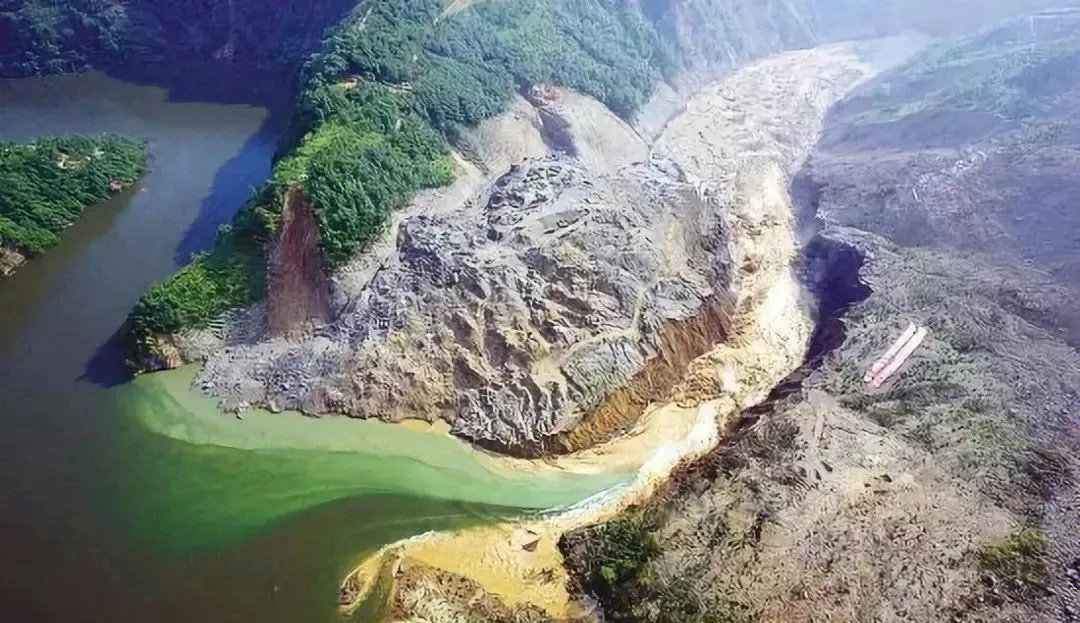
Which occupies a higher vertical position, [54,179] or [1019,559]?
[54,179]

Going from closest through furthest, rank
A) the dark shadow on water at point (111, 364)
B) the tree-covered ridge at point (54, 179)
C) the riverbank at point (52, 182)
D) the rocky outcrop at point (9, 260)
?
the dark shadow on water at point (111, 364) < the rocky outcrop at point (9, 260) < the riverbank at point (52, 182) < the tree-covered ridge at point (54, 179)

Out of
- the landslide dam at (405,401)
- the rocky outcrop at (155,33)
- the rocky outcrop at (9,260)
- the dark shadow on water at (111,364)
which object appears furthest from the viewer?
the rocky outcrop at (155,33)

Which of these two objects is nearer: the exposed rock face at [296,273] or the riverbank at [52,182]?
the exposed rock face at [296,273]

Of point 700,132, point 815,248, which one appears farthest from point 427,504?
point 700,132

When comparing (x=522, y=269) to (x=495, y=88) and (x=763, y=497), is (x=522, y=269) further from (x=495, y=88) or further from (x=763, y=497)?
(x=495, y=88)

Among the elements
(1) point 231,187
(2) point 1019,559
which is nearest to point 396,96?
(1) point 231,187

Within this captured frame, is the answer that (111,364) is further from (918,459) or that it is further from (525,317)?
(918,459)

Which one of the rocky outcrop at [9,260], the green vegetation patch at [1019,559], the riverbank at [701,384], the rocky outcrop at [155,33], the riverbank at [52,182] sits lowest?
the riverbank at [701,384]

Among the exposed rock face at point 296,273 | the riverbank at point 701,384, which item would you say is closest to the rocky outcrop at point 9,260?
the exposed rock face at point 296,273

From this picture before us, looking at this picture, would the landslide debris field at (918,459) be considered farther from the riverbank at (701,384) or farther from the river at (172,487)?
the river at (172,487)
